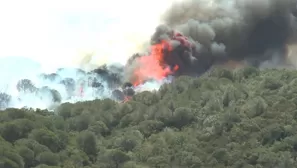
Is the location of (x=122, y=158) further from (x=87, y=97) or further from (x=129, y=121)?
(x=87, y=97)

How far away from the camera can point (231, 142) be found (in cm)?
11112

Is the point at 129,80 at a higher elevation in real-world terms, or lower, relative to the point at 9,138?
higher

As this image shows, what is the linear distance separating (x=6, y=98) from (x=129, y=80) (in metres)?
18.7

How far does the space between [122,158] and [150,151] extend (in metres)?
4.75

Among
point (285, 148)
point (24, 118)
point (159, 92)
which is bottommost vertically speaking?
point (285, 148)

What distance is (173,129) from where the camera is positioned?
122m

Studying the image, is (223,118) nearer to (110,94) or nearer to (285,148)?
(285,148)

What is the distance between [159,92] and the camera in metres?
139

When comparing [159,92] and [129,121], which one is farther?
[159,92]

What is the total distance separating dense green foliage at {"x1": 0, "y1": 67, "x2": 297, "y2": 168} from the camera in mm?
104438

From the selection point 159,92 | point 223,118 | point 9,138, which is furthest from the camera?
point 159,92

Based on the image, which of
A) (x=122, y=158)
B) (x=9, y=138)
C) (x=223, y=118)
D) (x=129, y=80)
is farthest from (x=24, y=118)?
(x=129, y=80)

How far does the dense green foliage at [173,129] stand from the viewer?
104 meters

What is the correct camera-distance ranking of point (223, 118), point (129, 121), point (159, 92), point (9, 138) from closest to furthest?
point (9, 138) → point (223, 118) → point (129, 121) → point (159, 92)
